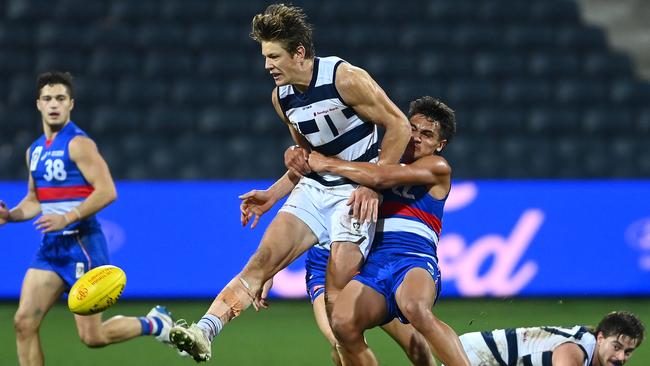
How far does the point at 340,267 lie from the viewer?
18.0 ft

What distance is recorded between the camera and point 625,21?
45.9 ft

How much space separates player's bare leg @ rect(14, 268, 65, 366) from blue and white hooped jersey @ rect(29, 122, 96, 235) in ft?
1.18

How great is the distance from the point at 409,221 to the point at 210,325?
1.17 m

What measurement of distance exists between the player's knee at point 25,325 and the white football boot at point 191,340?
145 cm

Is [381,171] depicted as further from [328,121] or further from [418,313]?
[418,313]

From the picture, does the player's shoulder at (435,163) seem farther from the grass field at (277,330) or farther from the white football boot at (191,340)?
the white football boot at (191,340)

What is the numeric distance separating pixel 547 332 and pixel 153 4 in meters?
8.49

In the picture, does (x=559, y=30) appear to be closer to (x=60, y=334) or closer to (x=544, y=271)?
(x=544, y=271)

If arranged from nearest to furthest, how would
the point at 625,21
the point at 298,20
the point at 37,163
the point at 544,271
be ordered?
the point at 298,20 → the point at 37,163 → the point at 544,271 → the point at 625,21

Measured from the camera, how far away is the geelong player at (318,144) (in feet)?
→ 17.4

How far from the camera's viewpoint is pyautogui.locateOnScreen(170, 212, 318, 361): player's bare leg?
5.30 metres

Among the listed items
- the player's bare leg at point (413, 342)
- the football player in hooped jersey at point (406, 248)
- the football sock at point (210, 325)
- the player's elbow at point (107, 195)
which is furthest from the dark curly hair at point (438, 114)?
the player's elbow at point (107, 195)

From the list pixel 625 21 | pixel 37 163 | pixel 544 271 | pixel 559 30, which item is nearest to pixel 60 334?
pixel 37 163

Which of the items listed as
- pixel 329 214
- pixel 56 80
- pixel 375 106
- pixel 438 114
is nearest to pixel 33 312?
pixel 56 80
